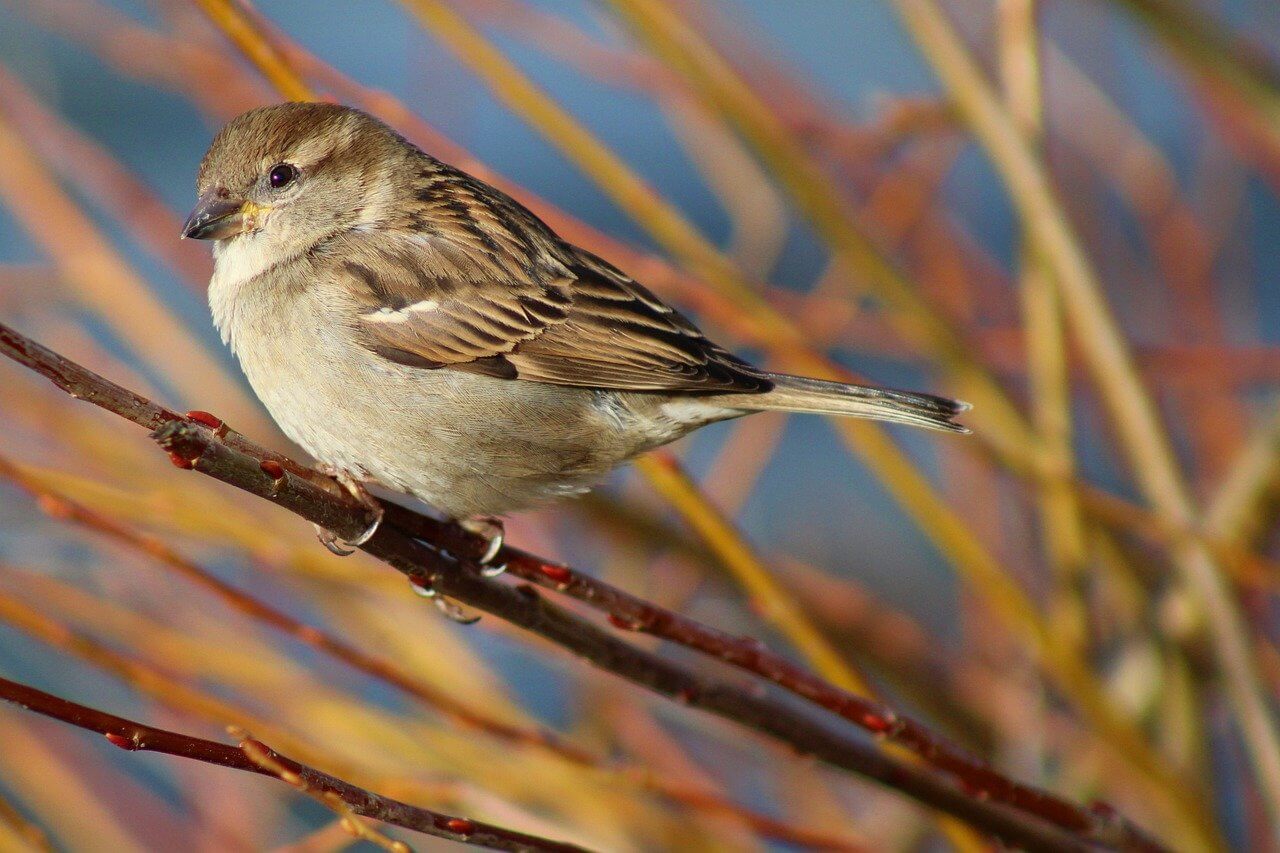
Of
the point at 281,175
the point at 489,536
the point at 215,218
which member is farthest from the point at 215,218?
the point at 489,536

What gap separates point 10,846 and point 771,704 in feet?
4.46

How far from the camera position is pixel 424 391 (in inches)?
120

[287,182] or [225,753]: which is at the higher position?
[287,182]

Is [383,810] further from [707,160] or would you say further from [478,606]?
[707,160]

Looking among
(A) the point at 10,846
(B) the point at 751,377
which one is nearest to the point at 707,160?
(B) the point at 751,377

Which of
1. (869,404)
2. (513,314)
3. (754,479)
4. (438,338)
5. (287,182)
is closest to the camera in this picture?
(869,404)

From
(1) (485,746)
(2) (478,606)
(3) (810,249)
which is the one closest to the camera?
(2) (478,606)

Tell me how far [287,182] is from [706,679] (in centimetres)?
165

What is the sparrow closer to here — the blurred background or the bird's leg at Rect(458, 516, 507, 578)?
the bird's leg at Rect(458, 516, 507, 578)

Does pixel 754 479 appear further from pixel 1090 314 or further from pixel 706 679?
pixel 706 679

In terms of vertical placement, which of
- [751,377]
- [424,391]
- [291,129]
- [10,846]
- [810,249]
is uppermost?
[810,249]

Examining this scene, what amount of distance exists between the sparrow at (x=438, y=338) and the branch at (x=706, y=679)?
0.30m

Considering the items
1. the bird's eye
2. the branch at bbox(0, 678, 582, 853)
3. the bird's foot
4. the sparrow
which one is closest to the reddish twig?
the bird's foot

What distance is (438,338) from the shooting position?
3.13m
